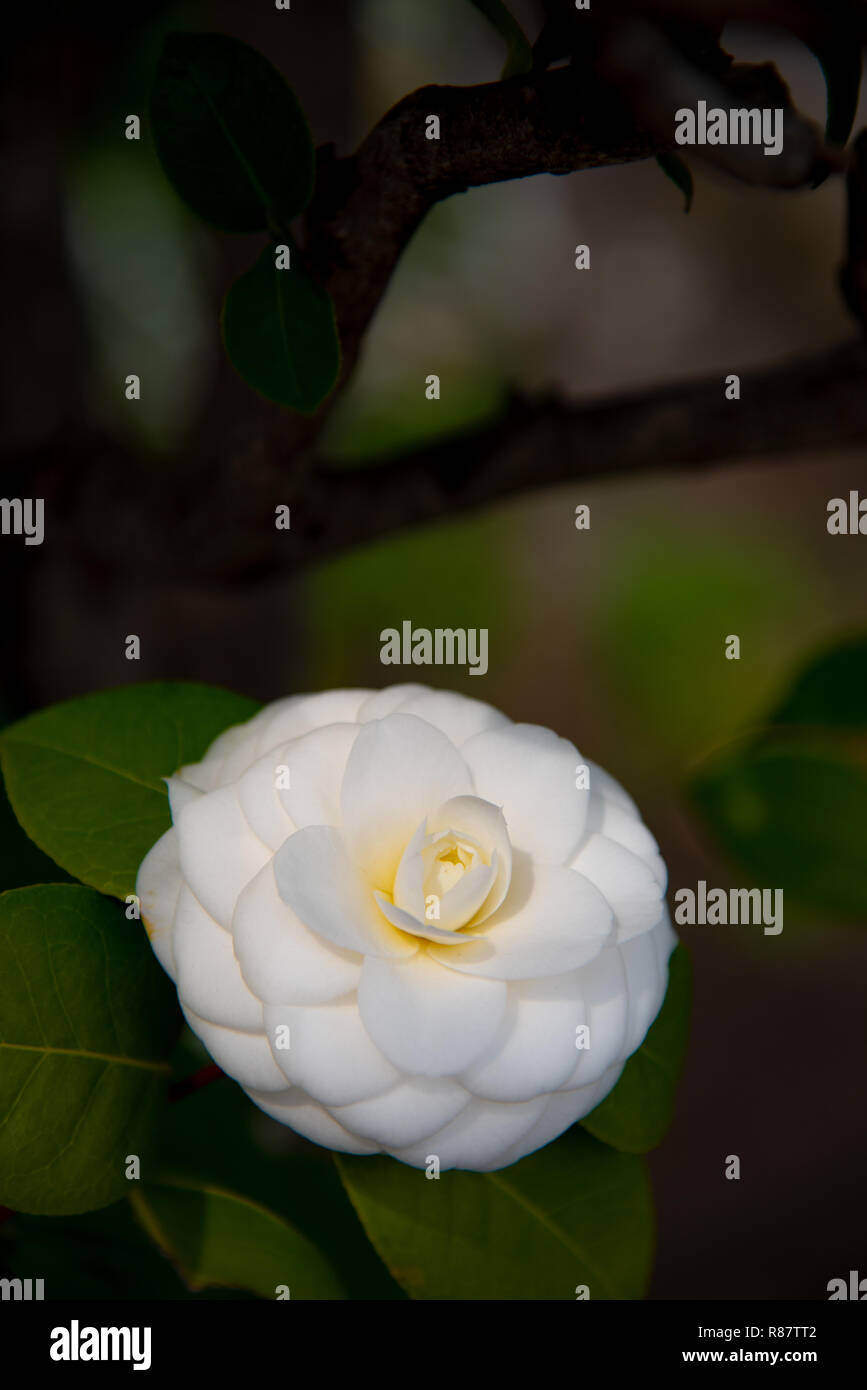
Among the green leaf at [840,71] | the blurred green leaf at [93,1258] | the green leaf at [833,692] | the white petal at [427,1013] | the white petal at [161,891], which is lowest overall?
the blurred green leaf at [93,1258]

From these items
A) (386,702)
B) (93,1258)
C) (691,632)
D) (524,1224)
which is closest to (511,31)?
(386,702)

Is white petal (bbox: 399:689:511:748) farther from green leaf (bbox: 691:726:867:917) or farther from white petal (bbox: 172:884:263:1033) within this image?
green leaf (bbox: 691:726:867:917)

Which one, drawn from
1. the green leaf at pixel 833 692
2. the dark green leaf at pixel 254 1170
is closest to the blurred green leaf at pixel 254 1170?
the dark green leaf at pixel 254 1170

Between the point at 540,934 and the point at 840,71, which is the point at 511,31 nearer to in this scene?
the point at 840,71

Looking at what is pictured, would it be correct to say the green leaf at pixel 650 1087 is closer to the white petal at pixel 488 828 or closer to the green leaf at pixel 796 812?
the white petal at pixel 488 828

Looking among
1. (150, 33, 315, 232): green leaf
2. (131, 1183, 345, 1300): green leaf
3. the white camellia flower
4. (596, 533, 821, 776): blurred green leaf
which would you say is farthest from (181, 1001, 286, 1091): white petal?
(596, 533, 821, 776): blurred green leaf
